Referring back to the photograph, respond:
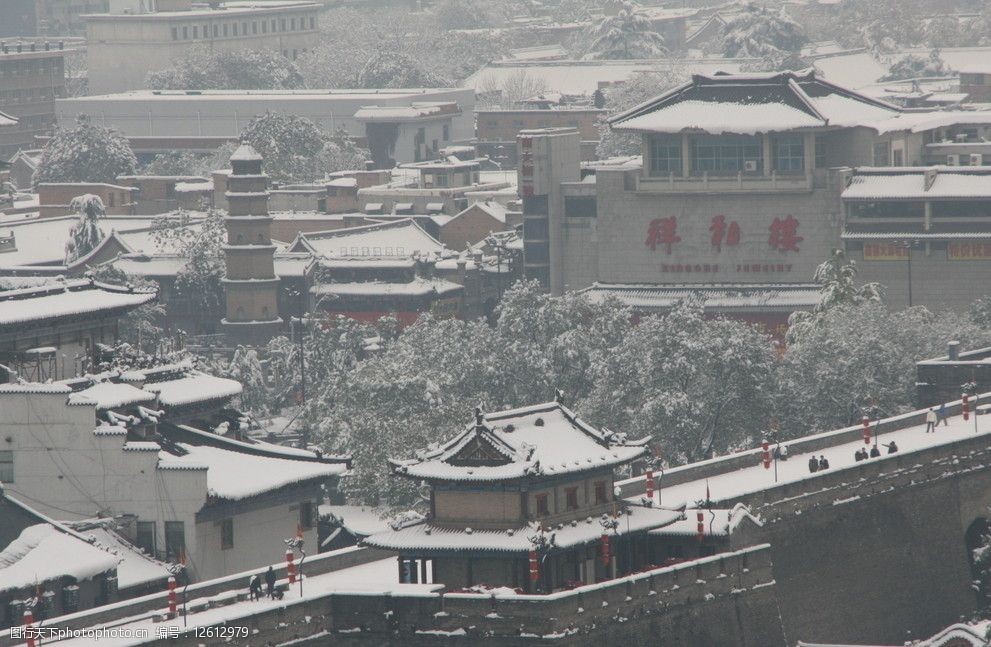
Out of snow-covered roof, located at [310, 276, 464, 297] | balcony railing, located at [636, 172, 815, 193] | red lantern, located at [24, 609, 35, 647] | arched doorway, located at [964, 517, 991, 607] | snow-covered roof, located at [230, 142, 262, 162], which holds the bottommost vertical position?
snow-covered roof, located at [310, 276, 464, 297]

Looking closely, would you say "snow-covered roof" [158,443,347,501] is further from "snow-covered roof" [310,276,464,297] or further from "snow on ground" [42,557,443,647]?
"snow-covered roof" [310,276,464,297]

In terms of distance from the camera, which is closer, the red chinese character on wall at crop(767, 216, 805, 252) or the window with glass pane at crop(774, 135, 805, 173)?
the red chinese character on wall at crop(767, 216, 805, 252)

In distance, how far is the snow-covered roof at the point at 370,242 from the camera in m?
190

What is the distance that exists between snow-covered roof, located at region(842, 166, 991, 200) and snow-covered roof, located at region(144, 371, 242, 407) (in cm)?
7058

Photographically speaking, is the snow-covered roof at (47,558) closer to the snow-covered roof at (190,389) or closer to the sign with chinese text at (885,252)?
the snow-covered roof at (190,389)

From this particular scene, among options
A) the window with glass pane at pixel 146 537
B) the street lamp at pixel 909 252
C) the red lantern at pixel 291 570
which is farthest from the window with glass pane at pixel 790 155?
the red lantern at pixel 291 570

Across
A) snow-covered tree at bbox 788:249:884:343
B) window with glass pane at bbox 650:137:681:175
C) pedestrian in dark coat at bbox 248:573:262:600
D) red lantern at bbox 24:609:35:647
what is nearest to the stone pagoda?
window with glass pane at bbox 650:137:681:175

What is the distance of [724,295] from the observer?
163125 millimetres

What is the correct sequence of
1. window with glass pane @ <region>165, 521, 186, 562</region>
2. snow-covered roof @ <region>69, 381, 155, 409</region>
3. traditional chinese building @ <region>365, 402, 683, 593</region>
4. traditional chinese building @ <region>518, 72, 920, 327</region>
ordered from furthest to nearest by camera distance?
traditional chinese building @ <region>518, 72, 920, 327</region>, snow-covered roof @ <region>69, 381, 155, 409</region>, window with glass pane @ <region>165, 521, 186, 562</region>, traditional chinese building @ <region>365, 402, 683, 593</region>

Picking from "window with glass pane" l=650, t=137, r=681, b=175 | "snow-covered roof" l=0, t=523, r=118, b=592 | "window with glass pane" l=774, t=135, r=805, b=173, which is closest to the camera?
"snow-covered roof" l=0, t=523, r=118, b=592

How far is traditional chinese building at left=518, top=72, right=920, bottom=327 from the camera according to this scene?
16300 cm

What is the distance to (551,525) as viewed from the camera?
253ft

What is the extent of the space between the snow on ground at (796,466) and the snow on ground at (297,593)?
35.0 feet

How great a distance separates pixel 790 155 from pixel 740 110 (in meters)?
3.54
